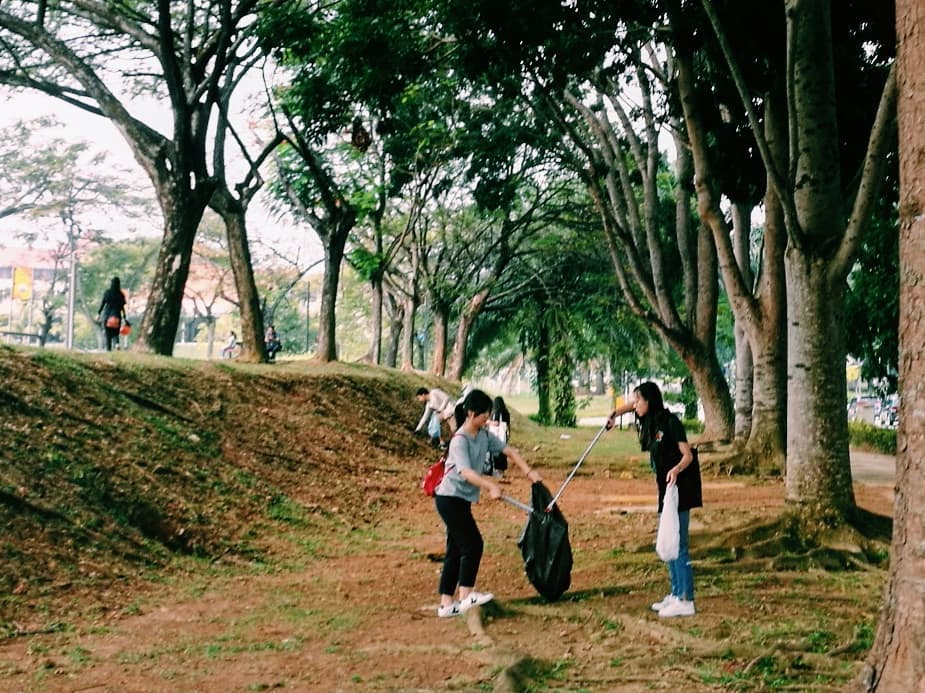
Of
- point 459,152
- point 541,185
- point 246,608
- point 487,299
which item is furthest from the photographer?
point 487,299

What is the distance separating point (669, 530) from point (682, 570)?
0.49m

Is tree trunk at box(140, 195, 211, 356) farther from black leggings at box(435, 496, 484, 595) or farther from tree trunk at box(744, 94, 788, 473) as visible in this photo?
black leggings at box(435, 496, 484, 595)

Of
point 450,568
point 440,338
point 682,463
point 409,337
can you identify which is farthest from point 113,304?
point 440,338

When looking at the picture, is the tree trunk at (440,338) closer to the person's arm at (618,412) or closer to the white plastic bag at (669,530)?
the person's arm at (618,412)

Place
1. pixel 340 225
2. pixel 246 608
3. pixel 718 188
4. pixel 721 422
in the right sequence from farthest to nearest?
pixel 340 225, pixel 721 422, pixel 718 188, pixel 246 608

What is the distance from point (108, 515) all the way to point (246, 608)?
7.87 ft

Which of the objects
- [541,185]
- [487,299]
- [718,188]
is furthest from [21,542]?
[487,299]

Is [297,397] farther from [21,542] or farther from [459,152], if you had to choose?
[21,542]

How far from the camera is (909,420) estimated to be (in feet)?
14.0

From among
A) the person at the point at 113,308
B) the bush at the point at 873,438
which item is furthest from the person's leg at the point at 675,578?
the bush at the point at 873,438

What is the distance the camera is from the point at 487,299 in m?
35.2

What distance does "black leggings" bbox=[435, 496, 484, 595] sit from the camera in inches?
289

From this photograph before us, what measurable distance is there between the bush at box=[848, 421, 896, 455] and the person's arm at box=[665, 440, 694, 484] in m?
19.4

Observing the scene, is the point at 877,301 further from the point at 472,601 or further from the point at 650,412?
the point at 472,601
